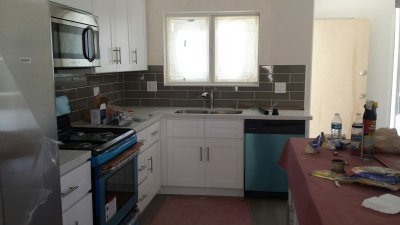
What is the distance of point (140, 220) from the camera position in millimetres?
3371

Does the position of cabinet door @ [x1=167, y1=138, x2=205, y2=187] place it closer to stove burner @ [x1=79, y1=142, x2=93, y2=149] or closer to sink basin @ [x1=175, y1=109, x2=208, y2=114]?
sink basin @ [x1=175, y1=109, x2=208, y2=114]

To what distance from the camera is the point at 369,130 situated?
204cm

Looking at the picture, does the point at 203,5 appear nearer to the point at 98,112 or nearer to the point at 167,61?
the point at 167,61

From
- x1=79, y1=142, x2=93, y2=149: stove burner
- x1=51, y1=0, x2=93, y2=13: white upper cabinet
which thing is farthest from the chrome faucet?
x1=79, y1=142, x2=93, y2=149: stove burner

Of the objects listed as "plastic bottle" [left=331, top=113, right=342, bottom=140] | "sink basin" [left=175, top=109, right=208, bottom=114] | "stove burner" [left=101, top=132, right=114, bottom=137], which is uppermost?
"plastic bottle" [left=331, top=113, right=342, bottom=140]

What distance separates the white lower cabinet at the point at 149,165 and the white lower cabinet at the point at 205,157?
167 mm

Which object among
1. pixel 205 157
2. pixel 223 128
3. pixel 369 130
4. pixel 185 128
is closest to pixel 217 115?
pixel 223 128

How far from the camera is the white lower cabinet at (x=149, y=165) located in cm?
326

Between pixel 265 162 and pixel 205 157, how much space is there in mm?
616

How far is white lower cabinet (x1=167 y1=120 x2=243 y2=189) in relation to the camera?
3797mm

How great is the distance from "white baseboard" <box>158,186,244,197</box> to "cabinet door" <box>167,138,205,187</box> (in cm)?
8

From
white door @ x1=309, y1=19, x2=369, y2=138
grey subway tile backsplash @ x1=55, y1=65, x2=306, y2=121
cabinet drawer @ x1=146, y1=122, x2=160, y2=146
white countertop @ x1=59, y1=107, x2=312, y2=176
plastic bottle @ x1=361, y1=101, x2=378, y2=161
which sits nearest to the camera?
plastic bottle @ x1=361, y1=101, x2=378, y2=161

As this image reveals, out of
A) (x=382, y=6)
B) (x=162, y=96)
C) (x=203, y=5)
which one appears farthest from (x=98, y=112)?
(x=382, y=6)

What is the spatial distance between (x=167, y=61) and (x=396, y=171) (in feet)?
9.98
